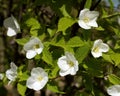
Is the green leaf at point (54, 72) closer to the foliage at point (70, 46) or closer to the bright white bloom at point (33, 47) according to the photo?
the foliage at point (70, 46)

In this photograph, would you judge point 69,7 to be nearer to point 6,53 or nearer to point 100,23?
point 100,23

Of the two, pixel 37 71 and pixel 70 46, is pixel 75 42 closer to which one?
pixel 70 46

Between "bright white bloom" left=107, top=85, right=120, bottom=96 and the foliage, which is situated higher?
the foliage

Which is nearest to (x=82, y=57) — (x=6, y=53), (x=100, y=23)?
(x=100, y=23)

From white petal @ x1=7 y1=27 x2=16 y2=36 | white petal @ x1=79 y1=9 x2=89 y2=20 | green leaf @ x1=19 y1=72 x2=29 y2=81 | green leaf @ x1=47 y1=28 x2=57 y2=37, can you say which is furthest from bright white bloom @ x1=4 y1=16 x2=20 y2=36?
white petal @ x1=79 y1=9 x2=89 y2=20

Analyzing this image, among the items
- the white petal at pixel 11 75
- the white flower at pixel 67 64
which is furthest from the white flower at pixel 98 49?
the white petal at pixel 11 75

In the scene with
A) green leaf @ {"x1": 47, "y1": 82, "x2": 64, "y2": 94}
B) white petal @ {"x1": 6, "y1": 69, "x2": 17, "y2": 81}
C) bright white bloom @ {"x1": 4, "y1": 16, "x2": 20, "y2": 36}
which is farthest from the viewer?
bright white bloom @ {"x1": 4, "y1": 16, "x2": 20, "y2": 36}

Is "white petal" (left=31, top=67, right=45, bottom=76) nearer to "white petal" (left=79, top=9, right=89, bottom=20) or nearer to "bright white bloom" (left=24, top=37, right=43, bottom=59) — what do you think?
"bright white bloom" (left=24, top=37, right=43, bottom=59)
